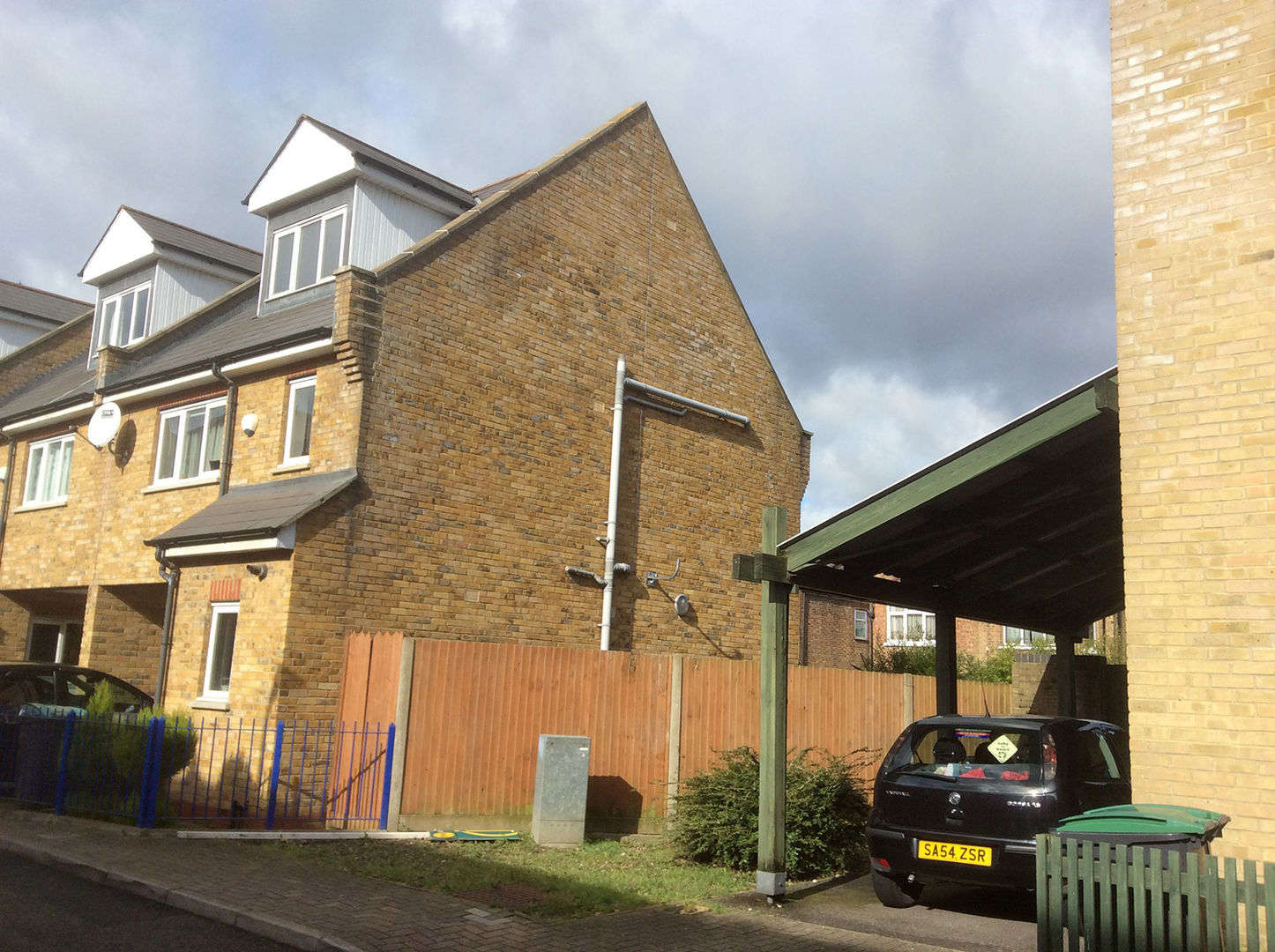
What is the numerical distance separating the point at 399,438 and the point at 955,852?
852cm

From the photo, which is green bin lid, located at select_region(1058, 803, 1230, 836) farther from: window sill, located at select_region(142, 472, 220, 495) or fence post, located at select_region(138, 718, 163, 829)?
window sill, located at select_region(142, 472, 220, 495)

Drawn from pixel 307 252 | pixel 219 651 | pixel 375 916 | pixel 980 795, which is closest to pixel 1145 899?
pixel 980 795

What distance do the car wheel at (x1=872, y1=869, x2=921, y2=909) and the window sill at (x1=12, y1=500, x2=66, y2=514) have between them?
16.2 meters

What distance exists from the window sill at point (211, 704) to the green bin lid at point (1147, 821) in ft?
32.4

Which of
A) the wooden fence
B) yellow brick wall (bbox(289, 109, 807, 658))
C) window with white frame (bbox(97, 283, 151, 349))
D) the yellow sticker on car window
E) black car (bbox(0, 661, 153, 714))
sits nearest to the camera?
the yellow sticker on car window

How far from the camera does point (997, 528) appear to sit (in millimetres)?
10258

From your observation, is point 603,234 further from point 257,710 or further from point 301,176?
point 257,710

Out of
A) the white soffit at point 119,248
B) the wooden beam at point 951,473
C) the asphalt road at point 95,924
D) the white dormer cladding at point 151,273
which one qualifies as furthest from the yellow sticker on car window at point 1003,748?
the white soffit at point 119,248

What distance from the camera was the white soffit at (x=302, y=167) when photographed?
1602cm

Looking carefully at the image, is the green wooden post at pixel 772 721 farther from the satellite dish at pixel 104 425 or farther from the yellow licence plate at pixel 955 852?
the satellite dish at pixel 104 425

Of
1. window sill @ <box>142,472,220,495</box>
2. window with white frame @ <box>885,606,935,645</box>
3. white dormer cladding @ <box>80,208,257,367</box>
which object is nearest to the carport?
window sill @ <box>142,472,220,495</box>

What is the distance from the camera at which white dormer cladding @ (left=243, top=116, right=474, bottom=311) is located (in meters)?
15.8

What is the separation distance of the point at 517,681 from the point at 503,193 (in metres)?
7.24

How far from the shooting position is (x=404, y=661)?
436 inches
